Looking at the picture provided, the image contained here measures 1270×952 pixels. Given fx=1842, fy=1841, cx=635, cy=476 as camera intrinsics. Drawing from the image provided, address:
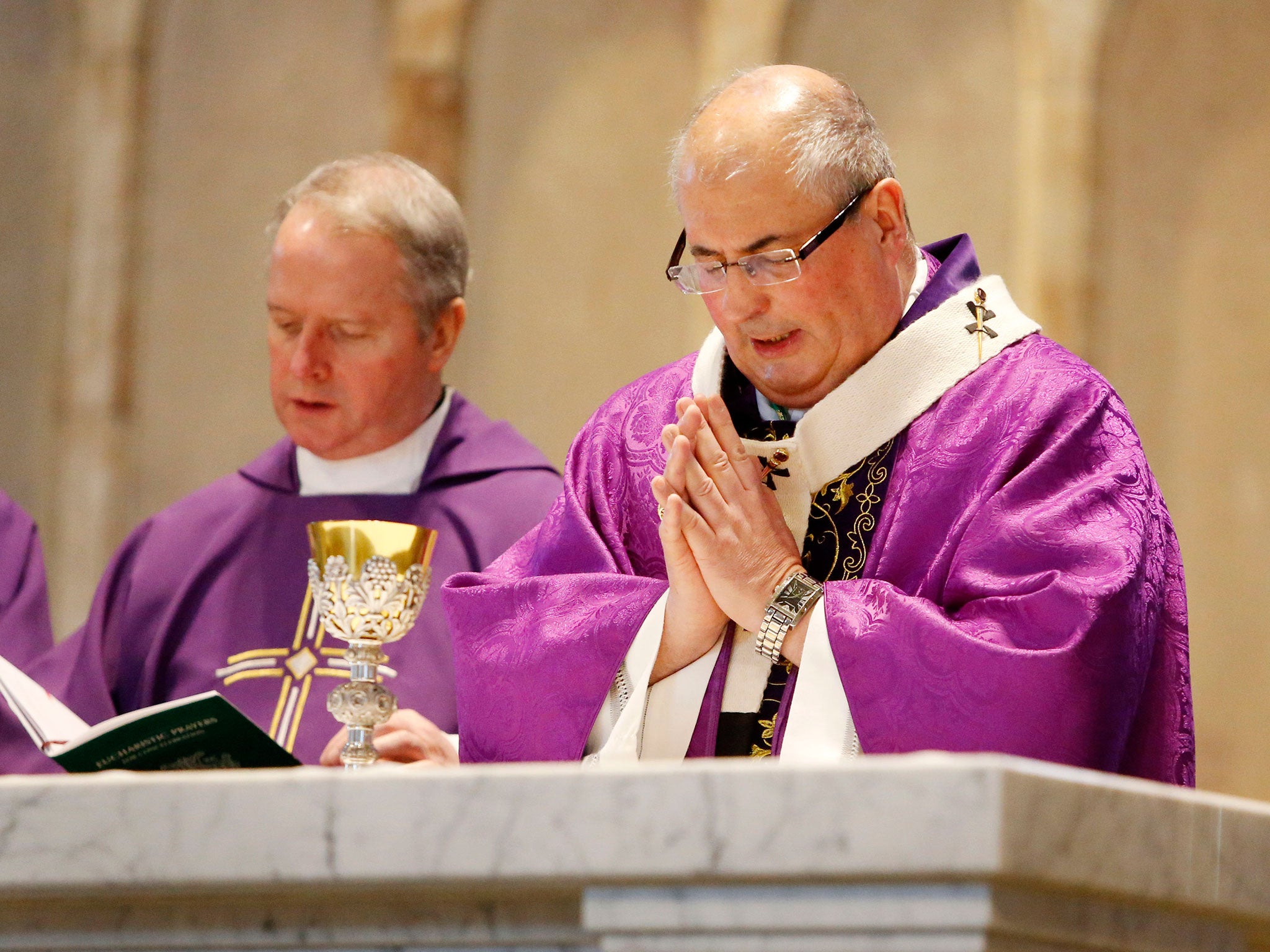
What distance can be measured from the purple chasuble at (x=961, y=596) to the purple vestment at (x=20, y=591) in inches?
59.2

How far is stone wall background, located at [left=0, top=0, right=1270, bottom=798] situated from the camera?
5754 millimetres

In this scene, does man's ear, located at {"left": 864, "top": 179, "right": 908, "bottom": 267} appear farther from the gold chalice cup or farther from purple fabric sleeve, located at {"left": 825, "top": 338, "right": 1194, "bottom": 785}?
A: the gold chalice cup

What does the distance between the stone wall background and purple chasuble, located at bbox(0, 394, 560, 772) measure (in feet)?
6.85

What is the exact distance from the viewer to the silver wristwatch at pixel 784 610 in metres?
2.89

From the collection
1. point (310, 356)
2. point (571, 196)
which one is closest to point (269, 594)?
point (310, 356)

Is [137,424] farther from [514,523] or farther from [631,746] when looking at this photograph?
[631,746]

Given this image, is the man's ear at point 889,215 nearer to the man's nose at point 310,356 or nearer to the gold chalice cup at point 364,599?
the gold chalice cup at point 364,599

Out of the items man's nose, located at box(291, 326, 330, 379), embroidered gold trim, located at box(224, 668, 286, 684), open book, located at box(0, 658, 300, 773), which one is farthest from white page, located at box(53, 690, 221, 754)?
man's nose, located at box(291, 326, 330, 379)

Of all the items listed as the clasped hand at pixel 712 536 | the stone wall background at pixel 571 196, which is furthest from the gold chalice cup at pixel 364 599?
the stone wall background at pixel 571 196

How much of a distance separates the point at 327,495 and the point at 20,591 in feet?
2.49

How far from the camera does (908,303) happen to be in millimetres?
3285

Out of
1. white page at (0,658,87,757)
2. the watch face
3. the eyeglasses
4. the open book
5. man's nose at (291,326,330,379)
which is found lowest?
white page at (0,658,87,757)

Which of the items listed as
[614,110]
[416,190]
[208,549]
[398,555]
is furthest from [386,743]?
[614,110]

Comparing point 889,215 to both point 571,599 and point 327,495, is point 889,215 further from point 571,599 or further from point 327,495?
point 327,495
